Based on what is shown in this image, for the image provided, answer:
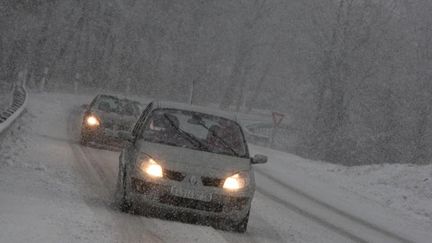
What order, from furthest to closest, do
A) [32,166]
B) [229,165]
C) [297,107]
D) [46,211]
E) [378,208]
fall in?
[297,107] → [378,208] → [32,166] → [229,165] → [46,211]

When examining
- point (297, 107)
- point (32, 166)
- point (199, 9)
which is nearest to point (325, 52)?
point (297, 107)

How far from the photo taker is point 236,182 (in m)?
9.52

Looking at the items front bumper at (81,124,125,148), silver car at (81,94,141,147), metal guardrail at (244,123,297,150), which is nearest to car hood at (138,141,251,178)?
silver car at (81,94,141,147)

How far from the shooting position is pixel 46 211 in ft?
29.2

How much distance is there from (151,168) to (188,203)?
0.65m

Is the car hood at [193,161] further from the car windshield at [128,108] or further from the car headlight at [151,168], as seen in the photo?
the car windshield at [128,108]

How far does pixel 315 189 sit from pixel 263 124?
31.2m

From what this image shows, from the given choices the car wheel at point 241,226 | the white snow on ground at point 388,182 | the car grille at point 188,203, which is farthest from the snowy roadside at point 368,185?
the car grille at point 188,203

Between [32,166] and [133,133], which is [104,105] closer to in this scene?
[32,166]

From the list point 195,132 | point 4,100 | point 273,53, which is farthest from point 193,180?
point 273,53

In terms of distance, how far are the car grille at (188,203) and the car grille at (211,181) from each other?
0.79ft

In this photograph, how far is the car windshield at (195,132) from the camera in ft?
33.4

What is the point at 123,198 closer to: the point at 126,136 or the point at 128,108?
the point at 126,136

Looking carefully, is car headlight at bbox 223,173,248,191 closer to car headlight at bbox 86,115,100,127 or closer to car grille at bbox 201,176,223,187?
car grille at bbox 201,176,223,187
